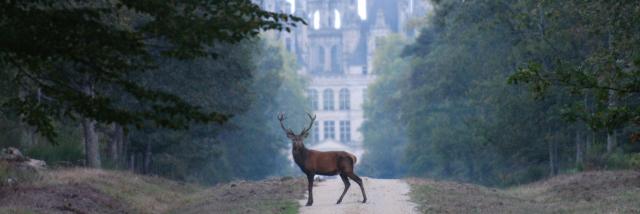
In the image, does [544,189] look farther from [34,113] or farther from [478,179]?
[478,179]

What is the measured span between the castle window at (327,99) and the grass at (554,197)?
409 ft

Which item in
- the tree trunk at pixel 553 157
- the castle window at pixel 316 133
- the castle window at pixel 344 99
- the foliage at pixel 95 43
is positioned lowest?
the castle window at pixel 316 133

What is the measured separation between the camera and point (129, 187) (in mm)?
25422

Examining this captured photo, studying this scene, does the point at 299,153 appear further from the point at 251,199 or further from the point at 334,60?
the point at 334,60

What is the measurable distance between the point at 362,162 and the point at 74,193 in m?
83.3

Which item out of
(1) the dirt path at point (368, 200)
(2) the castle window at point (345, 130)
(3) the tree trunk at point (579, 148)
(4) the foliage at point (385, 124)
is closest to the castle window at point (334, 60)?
(2) the castle window at point (345, 130)

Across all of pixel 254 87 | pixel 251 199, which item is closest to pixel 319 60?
pixel 254 87

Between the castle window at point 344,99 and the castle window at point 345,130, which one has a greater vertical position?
the castle window at point 344,99

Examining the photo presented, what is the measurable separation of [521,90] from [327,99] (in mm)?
114925

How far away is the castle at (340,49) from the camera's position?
155m

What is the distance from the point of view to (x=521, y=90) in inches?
1578

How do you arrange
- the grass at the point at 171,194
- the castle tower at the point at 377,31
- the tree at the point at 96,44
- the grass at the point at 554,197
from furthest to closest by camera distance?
1. the castle tower at the point at 377,31
2. the grass at the point at 171,194
3. the grass at the point at 554,197
4. the tree at the point at 96,44

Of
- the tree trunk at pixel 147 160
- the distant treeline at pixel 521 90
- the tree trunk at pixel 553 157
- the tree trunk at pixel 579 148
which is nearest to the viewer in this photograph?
the distant treeline at pixel 521 90

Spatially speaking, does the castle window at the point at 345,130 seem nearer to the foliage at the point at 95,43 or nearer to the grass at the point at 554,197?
the grass at the point at 554,197
